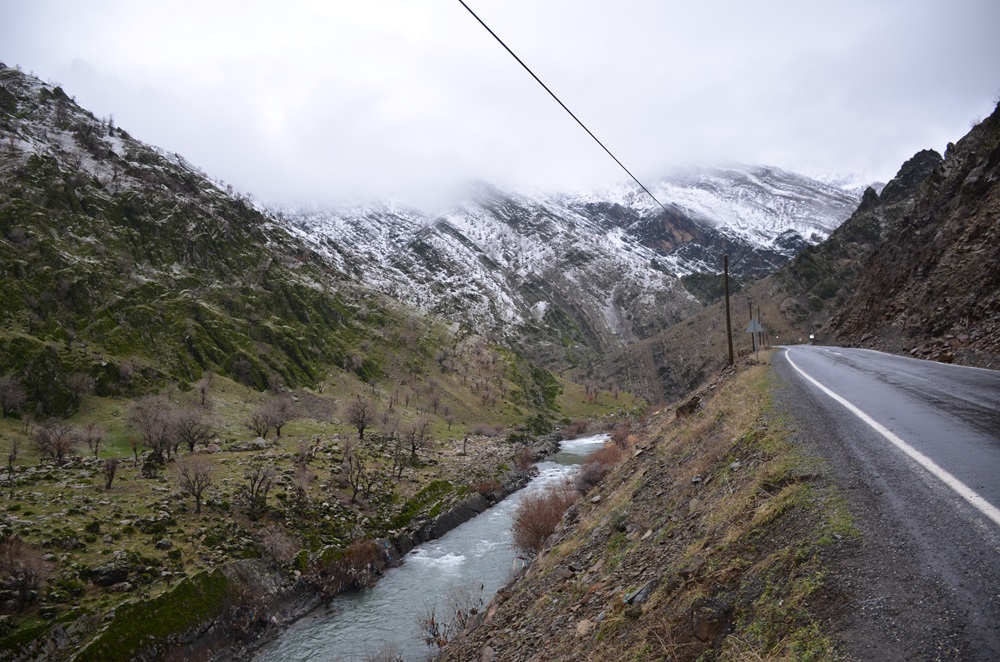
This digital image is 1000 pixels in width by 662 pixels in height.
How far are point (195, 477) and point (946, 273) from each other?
48454 millimetres

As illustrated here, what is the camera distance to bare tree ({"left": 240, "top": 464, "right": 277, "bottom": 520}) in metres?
33.0

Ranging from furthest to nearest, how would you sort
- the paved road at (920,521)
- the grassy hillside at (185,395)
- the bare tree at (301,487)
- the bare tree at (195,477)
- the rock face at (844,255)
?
the rock face at (844,255) → the bare tree at (301,487) → the bare tree at (195,477) → the grassy hillside at (185,395) → the paved road at (920,521)

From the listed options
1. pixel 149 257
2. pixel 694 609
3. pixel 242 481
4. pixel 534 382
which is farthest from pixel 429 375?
pixel 694 609

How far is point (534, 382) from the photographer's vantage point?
490 feet

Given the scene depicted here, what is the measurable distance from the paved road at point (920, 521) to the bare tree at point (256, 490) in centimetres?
3315

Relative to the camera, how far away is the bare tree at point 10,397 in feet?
157

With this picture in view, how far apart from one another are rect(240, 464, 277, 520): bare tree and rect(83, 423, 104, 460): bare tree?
1411cm

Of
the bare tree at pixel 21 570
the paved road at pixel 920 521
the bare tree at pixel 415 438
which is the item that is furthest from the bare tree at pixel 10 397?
the paved road at pixel 920 521

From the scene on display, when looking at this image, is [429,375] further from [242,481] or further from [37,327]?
[242,481]

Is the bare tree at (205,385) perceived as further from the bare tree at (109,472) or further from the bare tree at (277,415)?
the bare tree at (109,472)

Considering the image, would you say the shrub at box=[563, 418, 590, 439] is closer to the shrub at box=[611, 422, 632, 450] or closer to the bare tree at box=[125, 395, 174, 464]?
the shrub at box=[611, 422, 632, 450]

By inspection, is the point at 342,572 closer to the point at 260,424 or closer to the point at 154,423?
the point at 154,423

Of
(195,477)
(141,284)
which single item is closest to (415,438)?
(195,477)

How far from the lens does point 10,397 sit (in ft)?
159
